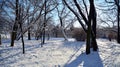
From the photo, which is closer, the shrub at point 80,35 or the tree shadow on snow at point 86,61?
the tree shadow on snow at point 86,61

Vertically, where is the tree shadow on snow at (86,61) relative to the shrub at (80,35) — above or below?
below

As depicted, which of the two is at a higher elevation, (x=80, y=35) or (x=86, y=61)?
(x=80, y=35)

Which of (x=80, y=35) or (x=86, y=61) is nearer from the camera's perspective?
(x=86, y=61)

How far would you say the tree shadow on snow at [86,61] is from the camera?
10.8 metres

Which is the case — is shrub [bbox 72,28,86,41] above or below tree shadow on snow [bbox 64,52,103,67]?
above

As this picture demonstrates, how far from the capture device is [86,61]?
460 inches

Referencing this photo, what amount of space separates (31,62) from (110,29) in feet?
112

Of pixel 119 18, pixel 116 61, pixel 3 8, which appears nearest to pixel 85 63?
pixel 116 61

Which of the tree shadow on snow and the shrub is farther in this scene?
the shrub

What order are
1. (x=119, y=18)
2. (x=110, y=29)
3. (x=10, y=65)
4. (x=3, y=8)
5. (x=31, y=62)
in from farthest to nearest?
(x=110, y=29) → (x=119, y=18) → (x=3, y=8) → (x=31, y=62) → (x=10, y=65)

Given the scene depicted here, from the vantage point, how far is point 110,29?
4303 centimetres

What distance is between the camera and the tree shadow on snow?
10.8 metres

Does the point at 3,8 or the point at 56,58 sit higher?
the point at 3,8

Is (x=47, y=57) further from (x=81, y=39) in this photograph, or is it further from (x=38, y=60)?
(x=81, y=39)
